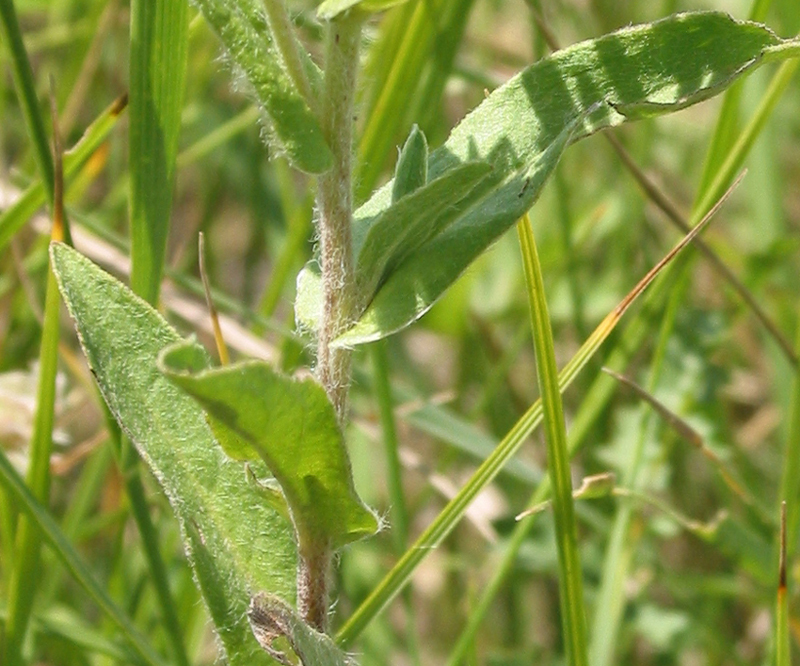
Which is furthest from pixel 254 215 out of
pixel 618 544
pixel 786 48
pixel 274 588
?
pixel 786 48

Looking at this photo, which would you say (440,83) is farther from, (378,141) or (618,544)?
(618,544)

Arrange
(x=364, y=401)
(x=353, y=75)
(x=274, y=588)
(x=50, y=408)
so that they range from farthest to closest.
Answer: (x=364, y=401) → (x=50, y=408) → (x=274, y=588) → (x=353, y=75)

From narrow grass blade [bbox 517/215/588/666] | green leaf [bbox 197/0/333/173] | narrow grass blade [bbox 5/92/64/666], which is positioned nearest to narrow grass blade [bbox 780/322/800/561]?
narrow grass blade [bbox 517/215/588/666]

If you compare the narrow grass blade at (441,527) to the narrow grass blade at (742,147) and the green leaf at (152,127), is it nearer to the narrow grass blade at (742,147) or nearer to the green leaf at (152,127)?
the narrow grass blade at (742,147)

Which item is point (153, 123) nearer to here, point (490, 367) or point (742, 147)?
point (742, 147)

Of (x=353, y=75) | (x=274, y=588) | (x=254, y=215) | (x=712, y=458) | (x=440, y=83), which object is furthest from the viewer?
(x=254, y=215)

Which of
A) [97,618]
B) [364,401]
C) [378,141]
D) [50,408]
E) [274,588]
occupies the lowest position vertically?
[97,618]
